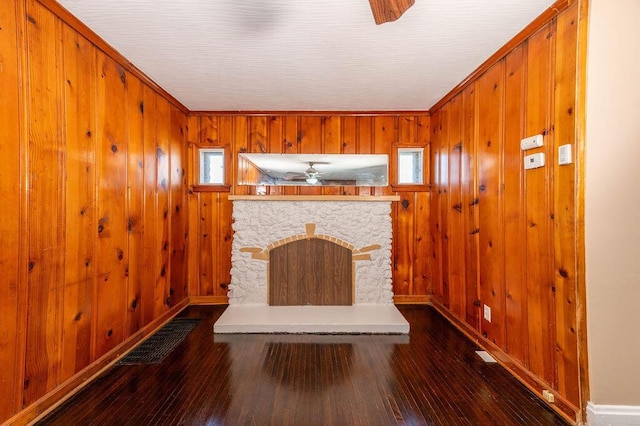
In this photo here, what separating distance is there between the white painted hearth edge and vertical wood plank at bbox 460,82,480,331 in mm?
912

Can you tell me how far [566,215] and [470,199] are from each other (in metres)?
1.14

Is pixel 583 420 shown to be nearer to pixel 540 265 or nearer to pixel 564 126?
pixel 540 265

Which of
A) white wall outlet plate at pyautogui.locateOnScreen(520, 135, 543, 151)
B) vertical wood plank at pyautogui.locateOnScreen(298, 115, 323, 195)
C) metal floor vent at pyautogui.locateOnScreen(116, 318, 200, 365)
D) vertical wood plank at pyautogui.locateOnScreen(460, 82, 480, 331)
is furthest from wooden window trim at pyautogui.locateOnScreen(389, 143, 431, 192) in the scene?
metal floor vent at pyautogui.locateOnScreen(116, 318, 200, 365)

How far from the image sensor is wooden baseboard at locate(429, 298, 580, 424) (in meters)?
1.70

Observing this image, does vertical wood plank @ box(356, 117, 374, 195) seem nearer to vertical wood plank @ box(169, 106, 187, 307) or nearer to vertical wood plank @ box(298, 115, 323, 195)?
vertical wood plank @ box(298, 115, 323, 195)

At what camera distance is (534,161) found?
1961 millimetres

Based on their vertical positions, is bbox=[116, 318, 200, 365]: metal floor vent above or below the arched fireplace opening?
below

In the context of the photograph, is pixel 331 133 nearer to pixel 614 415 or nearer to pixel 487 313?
pixel 487 313

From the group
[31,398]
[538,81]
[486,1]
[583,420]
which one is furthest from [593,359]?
[31,398]

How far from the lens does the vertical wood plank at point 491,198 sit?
2369mm

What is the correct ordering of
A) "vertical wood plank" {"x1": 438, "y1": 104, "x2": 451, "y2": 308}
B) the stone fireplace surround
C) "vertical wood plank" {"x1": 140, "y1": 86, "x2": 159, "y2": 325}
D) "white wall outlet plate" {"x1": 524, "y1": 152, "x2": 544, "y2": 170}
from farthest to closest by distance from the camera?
the stone fireplace surround, "vertical wood plank" {"x1": 438, "y1": 104, "x2": 451, "y2": 308}, "vertical wood plank" {"x1": 140, "y1": 86, "x2": 159, "y2": 325}, "white wall outlet plate" {"x1": 524, "y1": 152, "x2": 544, "y2": 170}

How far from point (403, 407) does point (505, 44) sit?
2.64 m

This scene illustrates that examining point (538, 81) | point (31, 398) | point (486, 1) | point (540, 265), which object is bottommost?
point (31, 398)

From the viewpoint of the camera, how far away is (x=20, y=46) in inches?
63.6
